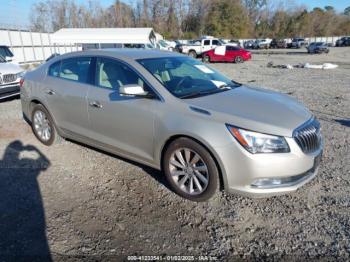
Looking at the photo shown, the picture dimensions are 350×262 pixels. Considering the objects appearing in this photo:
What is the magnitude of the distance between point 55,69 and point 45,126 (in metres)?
0.99

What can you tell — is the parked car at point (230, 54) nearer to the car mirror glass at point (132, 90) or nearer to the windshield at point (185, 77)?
the windshield at point (185, 77)

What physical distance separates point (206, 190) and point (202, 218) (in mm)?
303

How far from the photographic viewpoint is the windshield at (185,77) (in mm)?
3581

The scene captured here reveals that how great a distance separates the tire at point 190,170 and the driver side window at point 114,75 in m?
0.89

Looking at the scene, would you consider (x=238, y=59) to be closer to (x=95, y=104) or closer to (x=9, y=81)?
(x=9, y=81)

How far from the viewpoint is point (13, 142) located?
5.21 meters

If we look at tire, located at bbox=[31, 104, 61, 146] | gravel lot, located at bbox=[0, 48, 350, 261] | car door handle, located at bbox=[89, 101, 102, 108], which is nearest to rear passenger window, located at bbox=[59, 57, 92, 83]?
car door handle, located at bbox=[89, 101, 102, 108]

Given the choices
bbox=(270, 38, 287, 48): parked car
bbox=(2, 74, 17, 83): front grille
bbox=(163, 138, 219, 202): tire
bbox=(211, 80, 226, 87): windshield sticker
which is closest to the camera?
bbox=(163, 138, 219, 202): tire

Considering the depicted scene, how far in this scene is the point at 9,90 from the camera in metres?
7.88

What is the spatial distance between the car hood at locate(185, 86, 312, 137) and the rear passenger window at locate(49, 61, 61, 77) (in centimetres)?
252

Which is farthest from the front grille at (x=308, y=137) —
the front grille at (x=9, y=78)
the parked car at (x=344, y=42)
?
the parked car at (x=344, y=42)

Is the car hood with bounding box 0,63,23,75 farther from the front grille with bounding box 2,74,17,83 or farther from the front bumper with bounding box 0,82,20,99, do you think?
the front bumper with bounding box 0,82,20,99

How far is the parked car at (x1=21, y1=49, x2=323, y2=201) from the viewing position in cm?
293

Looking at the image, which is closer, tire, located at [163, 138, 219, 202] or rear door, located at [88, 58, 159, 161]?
tire, located at [163, 138, 219, 202]
